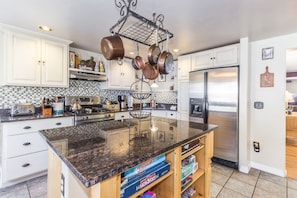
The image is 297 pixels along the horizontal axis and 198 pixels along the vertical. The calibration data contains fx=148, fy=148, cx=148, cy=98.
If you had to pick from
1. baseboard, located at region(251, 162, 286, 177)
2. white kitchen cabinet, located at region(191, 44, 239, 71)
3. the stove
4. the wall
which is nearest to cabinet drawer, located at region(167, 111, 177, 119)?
white kitchen cabinet, located at region(191, 44, 239, 71)

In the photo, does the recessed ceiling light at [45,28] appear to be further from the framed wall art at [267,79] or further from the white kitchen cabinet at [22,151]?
the framed wall art at [267,79]

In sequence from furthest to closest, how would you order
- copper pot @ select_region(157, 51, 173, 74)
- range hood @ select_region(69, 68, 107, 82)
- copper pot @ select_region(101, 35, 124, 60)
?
range hood @ select_region(69, 68, 107, 82), copper pot @ select_region(157, 51, 173, 74), copper pot @ select_region(101, 35, 124, 60)

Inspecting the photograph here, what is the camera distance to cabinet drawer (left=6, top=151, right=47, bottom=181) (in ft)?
6.50

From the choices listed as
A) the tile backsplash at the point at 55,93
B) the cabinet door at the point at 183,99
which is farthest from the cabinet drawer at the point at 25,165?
the cabinet door at the point at 183,99

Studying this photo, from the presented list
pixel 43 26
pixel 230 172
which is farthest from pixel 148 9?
pixel 230 172

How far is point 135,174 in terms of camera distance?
3.01 ft

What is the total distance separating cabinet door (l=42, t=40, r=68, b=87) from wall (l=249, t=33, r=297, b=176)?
335 centimetres

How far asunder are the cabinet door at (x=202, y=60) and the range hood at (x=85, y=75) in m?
1.99

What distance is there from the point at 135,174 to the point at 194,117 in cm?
225

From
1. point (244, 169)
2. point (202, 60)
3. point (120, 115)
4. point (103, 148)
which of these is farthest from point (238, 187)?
point (120, 115)

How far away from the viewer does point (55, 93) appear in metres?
2.86

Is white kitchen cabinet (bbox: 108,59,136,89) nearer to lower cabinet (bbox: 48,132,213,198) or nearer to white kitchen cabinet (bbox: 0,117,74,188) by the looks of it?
white kitchen cabinet (bbox: 0,117,74,188)

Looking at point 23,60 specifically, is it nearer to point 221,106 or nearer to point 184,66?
point 184,66

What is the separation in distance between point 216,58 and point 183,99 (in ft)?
3.52
